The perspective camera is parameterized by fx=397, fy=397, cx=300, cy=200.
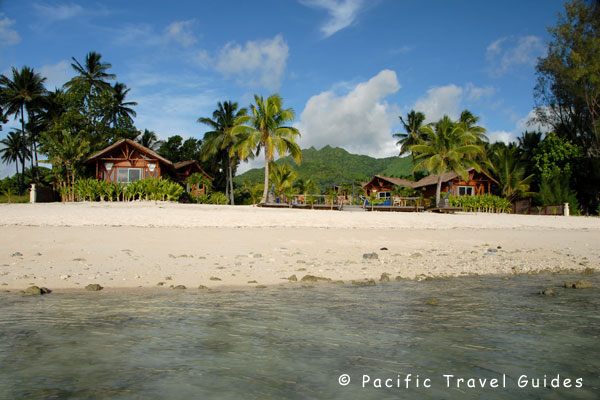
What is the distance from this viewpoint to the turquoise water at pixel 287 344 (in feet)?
8.99

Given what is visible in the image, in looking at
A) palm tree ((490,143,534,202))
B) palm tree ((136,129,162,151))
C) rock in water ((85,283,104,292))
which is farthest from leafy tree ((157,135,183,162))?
rock in water ((85,283,104,292))

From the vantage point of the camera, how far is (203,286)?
602 centimetres

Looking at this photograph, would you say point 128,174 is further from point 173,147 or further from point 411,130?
point 411,130

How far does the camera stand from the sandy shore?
6.74 meters

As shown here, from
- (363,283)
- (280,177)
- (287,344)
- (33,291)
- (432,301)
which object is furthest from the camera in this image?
(280,177)

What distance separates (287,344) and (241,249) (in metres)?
5.56

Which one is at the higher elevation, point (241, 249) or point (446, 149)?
point (446, 149)

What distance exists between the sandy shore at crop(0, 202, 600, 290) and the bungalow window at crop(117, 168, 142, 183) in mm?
15465

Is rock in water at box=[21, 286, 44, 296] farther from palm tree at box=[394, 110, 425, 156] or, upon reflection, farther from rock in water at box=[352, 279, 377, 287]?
palm tree at box=[394, 110, 425, 156]

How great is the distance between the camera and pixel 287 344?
3568mm

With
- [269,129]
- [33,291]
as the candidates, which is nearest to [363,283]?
[33,291]

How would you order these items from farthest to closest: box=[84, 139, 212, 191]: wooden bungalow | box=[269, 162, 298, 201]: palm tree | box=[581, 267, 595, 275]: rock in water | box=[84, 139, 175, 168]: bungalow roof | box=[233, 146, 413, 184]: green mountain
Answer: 1. box=[233, 146, 413, 184]: green mountain
2. box=[269, 162, 298, 201]: palm tree
3. box=[84, 139, 212, 191]: wooden bungalow
4. box=[84, 139, 175, 168]: bungalow roof
5. box=[581, 267, 595, 275]: rock in water

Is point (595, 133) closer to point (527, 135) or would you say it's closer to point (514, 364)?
point (527, 135)

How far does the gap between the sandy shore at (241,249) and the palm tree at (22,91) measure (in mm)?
32487
